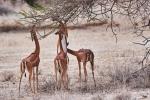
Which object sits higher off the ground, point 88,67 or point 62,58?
point 62,58

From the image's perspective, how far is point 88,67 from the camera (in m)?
17.4

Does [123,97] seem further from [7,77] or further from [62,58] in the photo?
[7,77]

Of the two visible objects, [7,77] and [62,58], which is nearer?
[62,58]

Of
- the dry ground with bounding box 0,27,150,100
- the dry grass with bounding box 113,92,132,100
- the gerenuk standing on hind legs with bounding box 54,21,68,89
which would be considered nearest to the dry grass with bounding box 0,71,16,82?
the dry ground with bounding box 0,27,150,100

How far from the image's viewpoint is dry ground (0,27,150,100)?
12336 millimetres

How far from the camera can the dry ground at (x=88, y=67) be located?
40.5 feet

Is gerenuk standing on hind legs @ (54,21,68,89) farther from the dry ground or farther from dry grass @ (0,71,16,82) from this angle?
dry grass @ (0,71,16,82)

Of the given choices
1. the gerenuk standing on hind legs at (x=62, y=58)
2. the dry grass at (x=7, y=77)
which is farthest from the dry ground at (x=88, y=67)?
the gerenuk standing on hind legs at (x=62, y=58)

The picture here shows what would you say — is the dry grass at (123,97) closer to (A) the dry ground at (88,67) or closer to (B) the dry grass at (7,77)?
(A) the dry ground at (88,67)

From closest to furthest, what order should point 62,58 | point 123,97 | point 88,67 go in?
1. point 123,97
2. point 62,58
3. point 88,67

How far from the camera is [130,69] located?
15203 mm

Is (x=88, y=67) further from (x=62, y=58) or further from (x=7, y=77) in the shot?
(x=62, y=58)

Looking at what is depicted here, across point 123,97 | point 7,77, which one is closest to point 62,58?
point 123,97

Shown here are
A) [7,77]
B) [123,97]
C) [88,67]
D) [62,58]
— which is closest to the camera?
[123,97]
